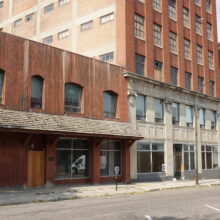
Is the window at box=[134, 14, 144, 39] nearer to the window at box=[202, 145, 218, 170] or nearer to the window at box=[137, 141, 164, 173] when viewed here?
the window at box=[137, 141, 164, 173]

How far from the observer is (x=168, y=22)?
33.8 meters

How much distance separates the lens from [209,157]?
36812 mm

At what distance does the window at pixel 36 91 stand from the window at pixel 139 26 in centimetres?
1127

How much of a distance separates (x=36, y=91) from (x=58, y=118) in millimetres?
2170

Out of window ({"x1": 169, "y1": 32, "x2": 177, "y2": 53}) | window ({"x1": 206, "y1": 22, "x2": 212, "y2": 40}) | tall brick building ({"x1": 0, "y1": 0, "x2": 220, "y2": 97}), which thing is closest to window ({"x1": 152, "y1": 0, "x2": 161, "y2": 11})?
tall brick building ({"x1": 0, "y1": 0, "x2": 220, "y2": 97})

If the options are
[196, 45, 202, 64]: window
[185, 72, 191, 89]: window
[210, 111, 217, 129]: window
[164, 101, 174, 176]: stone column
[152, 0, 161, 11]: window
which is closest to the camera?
[164, 101, 174, 176]: stone column

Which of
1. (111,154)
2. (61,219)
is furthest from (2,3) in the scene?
(61,219)

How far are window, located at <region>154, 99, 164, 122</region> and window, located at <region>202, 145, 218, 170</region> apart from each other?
26.4 feet

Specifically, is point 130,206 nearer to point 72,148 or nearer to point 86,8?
point 72,148

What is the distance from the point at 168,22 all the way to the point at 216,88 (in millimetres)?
10470

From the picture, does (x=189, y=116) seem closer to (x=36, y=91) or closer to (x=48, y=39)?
(x=48, y=39)

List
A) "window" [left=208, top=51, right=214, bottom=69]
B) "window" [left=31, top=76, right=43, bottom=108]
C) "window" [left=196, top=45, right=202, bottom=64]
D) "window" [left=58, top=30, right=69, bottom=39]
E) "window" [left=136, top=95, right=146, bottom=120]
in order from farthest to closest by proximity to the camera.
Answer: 1. "window" [left=208, top=51, right=214, bottom=69]
2. "window" [left=196, top=45, right=202, bottom=64]
3. "window" [left=58, top=30, right=69, bottom=39]
4. "window" [left=136, top=95, right=146, bottom=120]
5. "window" [left=31, top=76, right=43, bottom=108]

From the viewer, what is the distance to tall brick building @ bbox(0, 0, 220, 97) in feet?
96.3

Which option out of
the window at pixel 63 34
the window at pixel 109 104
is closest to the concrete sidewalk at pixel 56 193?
the window at pixel 109 104
